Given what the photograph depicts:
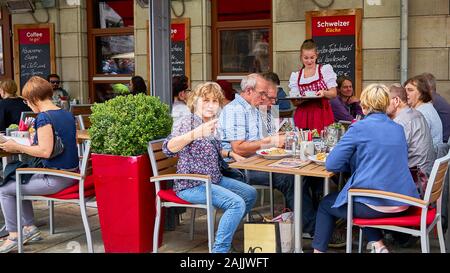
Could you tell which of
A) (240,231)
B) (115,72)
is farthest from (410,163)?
(115,72)

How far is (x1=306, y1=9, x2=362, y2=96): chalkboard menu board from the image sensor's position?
7.61 m

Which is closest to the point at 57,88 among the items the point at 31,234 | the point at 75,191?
the point at 31,234

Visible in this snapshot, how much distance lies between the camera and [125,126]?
4.10 metres

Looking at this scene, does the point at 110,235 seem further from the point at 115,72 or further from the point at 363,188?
the point at 115,72

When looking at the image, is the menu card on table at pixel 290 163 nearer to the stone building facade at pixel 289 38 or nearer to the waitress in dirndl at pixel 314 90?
the waitress in dirndl at pixel 314 90

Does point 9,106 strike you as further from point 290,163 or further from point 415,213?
point 415,213

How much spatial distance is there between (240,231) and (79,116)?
2.72 m

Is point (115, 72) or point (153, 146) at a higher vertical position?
point (115, 72)

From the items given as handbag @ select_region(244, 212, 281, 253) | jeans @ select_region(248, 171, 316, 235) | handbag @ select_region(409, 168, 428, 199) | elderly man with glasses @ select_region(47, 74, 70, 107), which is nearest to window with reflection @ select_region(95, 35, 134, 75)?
elderly man with glasses @ select_region(47, 74, 70, 107)

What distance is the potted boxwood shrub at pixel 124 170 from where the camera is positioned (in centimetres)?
411

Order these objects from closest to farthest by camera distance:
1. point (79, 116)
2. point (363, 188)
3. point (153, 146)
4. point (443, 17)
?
1. point (363, 188)
2. point (153, 146)
3. point (79, 116)
4. point (443, 17)

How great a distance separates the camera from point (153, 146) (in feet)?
13.5

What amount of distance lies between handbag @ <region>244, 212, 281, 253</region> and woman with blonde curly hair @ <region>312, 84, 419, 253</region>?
436 millimetres

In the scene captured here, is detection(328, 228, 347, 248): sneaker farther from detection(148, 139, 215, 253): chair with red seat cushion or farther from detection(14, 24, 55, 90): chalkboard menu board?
detection(14, 24, 55, 90): chalkboard menu board
